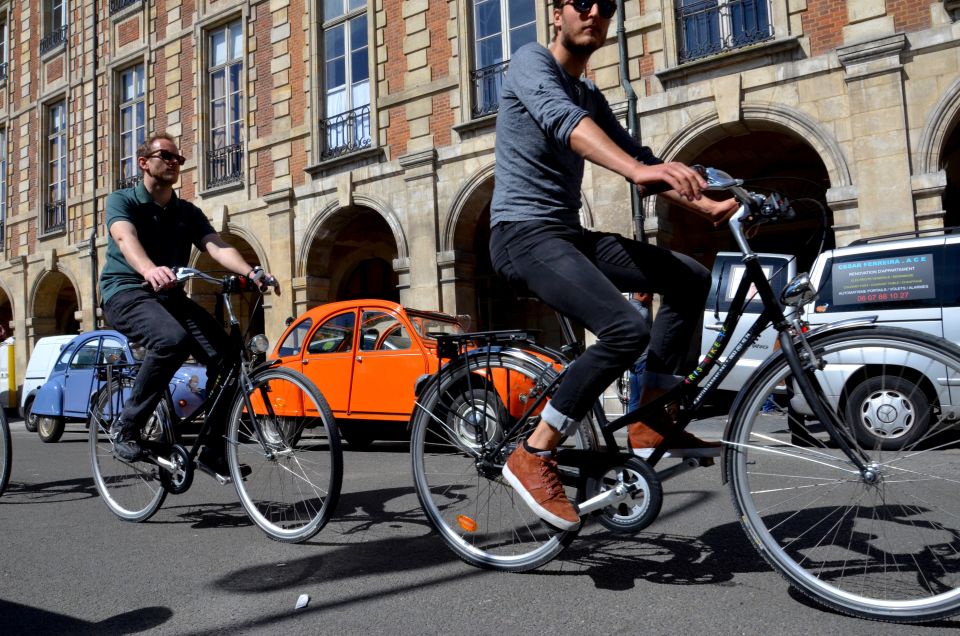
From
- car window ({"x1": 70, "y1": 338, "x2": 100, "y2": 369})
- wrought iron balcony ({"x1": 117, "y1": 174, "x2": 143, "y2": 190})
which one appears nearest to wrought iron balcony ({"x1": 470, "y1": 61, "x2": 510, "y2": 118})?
car window ({"x1": 70, "y1": 338, "x2": 100, "y2": 369})

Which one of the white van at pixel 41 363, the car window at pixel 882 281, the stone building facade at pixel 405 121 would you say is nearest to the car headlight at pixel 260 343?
the stone building facade at pixel 405 121

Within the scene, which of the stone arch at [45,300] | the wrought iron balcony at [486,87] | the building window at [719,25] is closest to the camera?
the building window at [719,25]

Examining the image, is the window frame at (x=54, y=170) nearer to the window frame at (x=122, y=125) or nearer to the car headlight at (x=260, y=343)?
the window frame at (x=122, y=125)

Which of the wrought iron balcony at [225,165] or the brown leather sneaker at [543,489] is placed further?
the wrought iron balcony at [225,165]

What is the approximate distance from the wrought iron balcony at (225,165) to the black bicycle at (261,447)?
1527 cm

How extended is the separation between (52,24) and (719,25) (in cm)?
2076

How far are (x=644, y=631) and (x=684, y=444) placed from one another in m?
0.68

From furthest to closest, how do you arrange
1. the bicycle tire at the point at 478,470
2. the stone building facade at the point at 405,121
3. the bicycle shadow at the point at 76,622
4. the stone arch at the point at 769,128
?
the stone arch at the point at 769,128 → the stone building facade at the point at 405,121 → the bicycle tire at the point at 478,470 → the bicycle shadow at the point at 76,622

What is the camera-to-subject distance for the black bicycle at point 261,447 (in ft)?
11.6

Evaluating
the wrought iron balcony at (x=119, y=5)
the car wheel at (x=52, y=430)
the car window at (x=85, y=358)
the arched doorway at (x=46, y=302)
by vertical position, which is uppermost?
the wrought iron balcony at (x=119, y=5)

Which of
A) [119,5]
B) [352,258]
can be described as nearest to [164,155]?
[352,258]

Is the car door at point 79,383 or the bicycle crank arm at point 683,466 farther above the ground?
the car door at point 79,383

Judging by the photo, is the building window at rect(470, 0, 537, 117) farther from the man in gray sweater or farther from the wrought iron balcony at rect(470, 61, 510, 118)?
the man in gray sweater

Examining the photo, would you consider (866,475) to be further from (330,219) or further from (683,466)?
(330,219)
